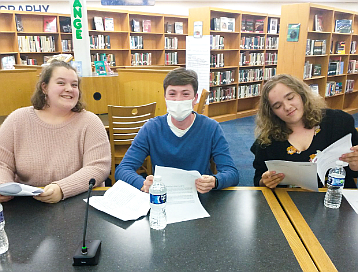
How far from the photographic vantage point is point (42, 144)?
1.53m

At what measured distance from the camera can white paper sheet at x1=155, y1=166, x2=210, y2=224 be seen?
1150mm

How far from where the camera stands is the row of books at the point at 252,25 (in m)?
6.48

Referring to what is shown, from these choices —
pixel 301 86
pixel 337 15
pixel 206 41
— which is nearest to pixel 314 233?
pixel 301 86

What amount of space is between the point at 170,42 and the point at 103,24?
1672 millimetres

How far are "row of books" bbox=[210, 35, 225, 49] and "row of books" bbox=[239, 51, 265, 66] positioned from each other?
644 mm

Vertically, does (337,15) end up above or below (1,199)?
above

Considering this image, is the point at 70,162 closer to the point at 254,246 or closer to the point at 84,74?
the point at 254,246

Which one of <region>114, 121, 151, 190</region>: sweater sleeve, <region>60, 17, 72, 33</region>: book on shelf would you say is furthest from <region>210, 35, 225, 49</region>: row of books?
<region>114, 121, 151, 190</region>: sweater sleeve

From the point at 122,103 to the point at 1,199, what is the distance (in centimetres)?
219

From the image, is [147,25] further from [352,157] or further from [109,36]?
[352,157]

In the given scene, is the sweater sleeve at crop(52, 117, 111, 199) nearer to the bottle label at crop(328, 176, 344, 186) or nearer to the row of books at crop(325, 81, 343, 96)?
the bottle label at crop(328, 176, 344, 186)

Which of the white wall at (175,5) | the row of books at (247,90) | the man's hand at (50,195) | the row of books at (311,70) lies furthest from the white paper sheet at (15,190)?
the white wall at (175,5)

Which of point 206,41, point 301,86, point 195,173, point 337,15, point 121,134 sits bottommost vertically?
point 121,134

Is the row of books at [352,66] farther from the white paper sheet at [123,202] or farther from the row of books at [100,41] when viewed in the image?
the white paper sheet at [123,202]
